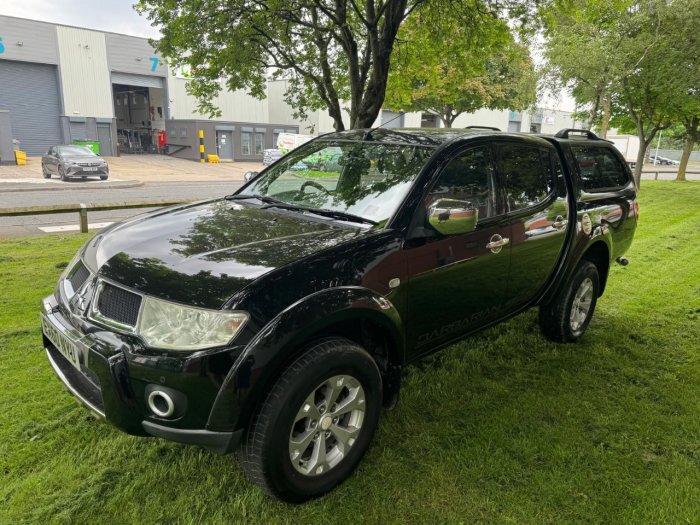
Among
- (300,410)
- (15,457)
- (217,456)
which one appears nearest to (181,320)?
(300,410)

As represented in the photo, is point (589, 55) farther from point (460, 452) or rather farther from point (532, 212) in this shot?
point (460, 452)

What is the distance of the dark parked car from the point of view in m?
20.8

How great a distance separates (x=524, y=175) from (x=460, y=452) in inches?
77.2

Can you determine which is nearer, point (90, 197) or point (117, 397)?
point (117, 397)

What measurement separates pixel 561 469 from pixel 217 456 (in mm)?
1900

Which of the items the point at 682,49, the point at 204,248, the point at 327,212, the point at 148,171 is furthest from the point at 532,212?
the point at 148,171

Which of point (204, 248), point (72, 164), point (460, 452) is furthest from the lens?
point (72, 164)

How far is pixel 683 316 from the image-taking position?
5.22m

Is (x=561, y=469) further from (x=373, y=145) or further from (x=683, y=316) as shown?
(x=683, y=316)

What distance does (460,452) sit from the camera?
2.91m

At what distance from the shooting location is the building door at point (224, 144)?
3822 centimetres

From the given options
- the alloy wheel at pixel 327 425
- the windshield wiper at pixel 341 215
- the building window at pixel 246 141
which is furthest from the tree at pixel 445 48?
the building window at pixel 246 141

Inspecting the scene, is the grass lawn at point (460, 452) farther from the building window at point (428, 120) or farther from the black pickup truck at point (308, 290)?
the building window at point (428, 120)

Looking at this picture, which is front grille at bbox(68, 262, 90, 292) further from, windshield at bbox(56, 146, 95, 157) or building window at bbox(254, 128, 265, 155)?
building window at bbox(254, 128, 265, 155)
